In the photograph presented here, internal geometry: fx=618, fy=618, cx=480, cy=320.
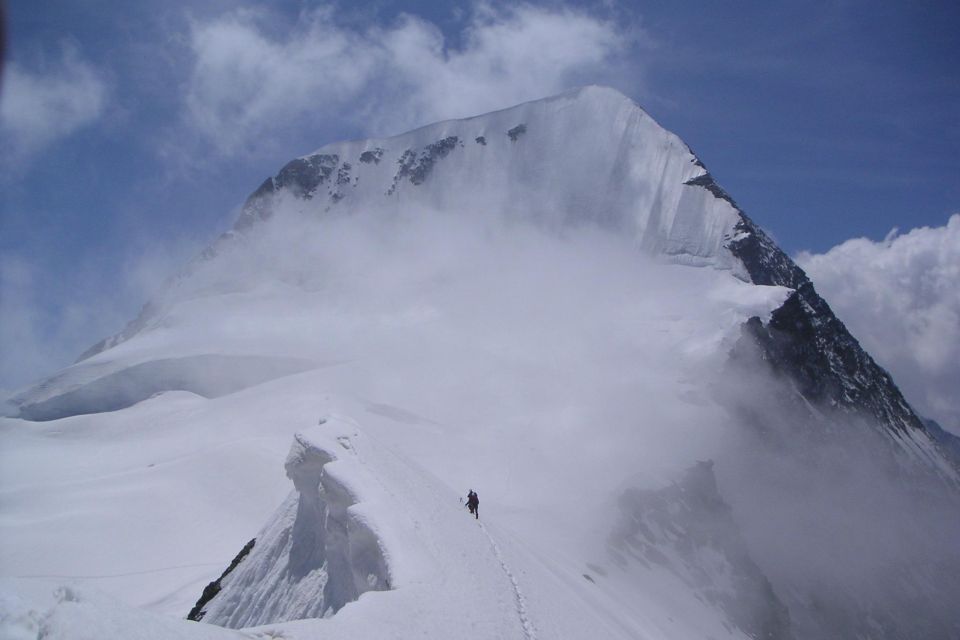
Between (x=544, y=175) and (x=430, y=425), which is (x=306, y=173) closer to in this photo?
(x=544, y=175)

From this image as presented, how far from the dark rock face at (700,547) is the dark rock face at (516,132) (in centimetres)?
9213

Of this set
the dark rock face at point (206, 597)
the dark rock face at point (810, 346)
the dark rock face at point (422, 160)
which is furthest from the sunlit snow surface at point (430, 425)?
the dark rock face at point (422, 160)

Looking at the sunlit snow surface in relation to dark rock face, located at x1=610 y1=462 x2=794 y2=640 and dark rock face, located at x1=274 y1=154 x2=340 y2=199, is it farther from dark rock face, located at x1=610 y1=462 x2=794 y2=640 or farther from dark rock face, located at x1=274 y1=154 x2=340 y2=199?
dark rock face, located at x1=274 y1=154 x2=340 y2=199

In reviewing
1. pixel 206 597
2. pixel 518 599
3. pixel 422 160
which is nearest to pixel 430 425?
pixel 206 597

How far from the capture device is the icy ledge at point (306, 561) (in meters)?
10.6

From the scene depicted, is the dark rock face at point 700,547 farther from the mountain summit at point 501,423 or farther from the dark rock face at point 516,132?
the dark rock face at point 516,132

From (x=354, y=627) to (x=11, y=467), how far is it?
129ft

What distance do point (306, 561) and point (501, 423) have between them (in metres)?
41.2

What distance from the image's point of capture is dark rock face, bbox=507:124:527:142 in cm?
12531

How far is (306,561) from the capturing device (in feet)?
42.5

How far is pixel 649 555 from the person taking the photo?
116 feet

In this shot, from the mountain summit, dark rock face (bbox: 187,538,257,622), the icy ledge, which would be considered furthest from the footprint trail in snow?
dark rock face (bbox: 187,538,257,622)

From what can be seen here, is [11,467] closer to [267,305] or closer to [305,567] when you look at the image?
[305,567]

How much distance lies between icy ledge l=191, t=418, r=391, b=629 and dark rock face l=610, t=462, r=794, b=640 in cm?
2224
